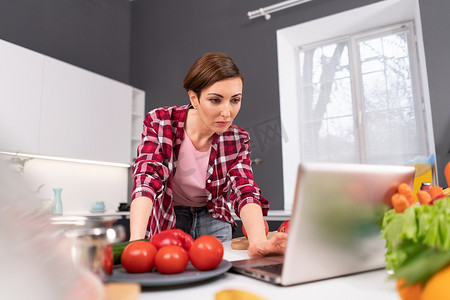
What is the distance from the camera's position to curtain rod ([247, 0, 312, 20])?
3510mm

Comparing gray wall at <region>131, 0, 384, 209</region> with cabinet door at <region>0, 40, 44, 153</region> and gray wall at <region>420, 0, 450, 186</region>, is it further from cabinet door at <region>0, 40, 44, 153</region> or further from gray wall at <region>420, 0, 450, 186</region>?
cabinet door at <region>0, 40, 44, 153</region>

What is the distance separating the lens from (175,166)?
1.48 meters

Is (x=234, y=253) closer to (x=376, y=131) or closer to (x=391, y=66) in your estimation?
(x=376, y=131)

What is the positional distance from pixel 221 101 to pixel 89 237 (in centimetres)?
89

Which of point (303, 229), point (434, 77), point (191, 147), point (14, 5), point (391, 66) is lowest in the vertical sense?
point (303, 229)

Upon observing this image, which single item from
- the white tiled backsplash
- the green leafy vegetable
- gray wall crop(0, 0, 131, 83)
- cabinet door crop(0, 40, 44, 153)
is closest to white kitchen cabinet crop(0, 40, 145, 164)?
cabinet door crop(0, 40, 44, 153)

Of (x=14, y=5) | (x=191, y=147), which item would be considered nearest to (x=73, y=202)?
(x=14, y=5)

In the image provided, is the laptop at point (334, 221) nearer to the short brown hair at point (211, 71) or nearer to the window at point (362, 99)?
the short brown hair at point (211, 71)

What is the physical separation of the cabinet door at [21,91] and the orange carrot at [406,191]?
2.94 metres

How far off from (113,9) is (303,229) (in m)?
4.68

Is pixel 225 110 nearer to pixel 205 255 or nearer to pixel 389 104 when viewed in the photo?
pixel 205 255

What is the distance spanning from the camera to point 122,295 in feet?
1.43

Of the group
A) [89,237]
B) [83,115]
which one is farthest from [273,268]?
[83,115]

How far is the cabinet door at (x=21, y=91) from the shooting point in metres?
2.92
